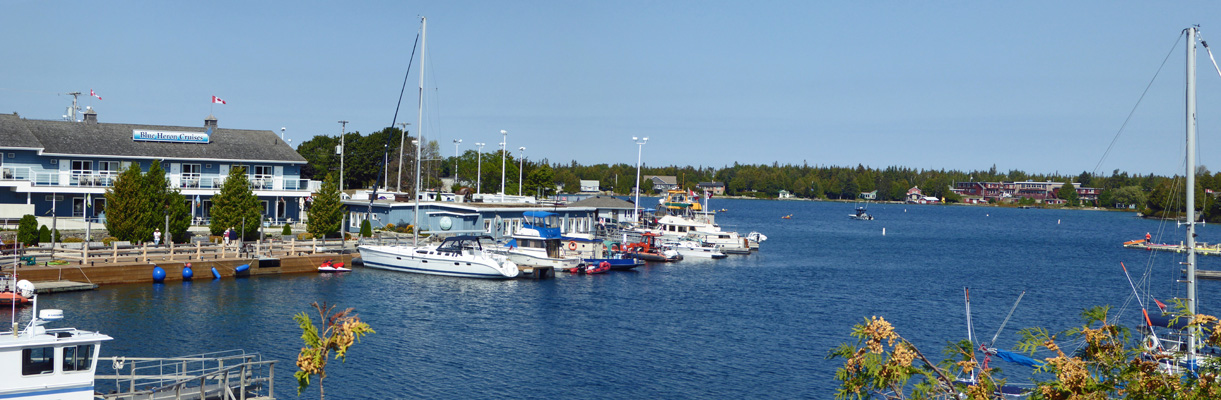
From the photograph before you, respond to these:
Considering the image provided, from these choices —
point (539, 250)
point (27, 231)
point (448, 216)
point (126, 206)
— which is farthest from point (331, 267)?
point (448, 216)

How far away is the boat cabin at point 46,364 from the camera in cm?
1964

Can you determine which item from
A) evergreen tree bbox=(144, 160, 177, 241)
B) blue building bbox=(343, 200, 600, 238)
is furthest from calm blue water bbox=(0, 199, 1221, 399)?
blue building bbox=(343, 200, 600, 238)

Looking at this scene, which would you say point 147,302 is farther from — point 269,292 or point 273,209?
point 273,209

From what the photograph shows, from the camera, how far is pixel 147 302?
42.4 meters

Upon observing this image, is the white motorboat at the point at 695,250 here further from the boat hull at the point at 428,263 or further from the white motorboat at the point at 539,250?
the boat hull at the point at 428,263

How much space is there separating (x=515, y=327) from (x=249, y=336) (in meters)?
11.4

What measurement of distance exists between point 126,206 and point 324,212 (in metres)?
12.7

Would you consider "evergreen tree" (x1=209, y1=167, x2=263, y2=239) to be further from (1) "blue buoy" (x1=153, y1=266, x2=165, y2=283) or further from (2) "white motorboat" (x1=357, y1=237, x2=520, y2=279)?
(1) "blue buoy" (x1=153, y1=266, x2=165, y2=283)

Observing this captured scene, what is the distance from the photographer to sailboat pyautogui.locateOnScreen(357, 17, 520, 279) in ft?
187

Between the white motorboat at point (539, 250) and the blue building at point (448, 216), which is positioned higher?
the blue building at point (448, 216)

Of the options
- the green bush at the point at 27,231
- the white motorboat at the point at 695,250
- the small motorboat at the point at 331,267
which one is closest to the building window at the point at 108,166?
the green bush at the point at 27,231

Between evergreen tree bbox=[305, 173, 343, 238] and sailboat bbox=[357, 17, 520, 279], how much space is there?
139 inches

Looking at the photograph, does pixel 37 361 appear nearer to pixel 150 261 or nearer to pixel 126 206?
pixel 150 261

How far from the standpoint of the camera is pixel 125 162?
218ft
